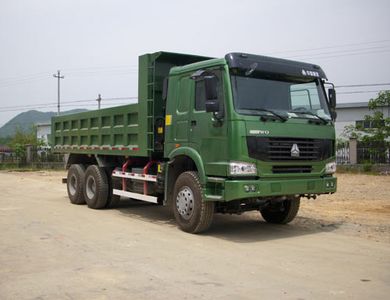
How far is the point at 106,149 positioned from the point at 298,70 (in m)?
5.16

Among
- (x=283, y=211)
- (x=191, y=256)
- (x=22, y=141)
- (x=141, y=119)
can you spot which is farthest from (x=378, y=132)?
(x=22, y=141)

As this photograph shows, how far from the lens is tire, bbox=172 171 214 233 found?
8.23m

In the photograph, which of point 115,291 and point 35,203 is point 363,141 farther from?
point 115,291

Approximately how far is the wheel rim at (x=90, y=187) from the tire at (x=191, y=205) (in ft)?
12.3

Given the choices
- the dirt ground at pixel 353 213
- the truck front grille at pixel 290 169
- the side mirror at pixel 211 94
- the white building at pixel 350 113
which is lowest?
the dirt ground at pixel 353 213

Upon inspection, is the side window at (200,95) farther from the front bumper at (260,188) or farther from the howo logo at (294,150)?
the howo logo at (294,150)

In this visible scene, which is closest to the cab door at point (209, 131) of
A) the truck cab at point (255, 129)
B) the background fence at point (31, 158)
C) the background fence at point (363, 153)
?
the truck cab at point (255, 129)

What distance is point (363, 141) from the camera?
25.5m

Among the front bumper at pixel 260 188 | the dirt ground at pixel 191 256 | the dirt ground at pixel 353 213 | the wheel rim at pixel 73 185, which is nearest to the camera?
the dirt ground at pixel 191 256

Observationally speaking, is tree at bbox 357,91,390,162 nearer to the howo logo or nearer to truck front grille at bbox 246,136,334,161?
truck front grille at bbox 246,136,334,161

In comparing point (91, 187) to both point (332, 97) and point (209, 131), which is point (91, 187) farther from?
point (332, 97)

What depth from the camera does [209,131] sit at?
26.7ft

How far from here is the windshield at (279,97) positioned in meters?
7.86

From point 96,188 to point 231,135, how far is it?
207 inches
